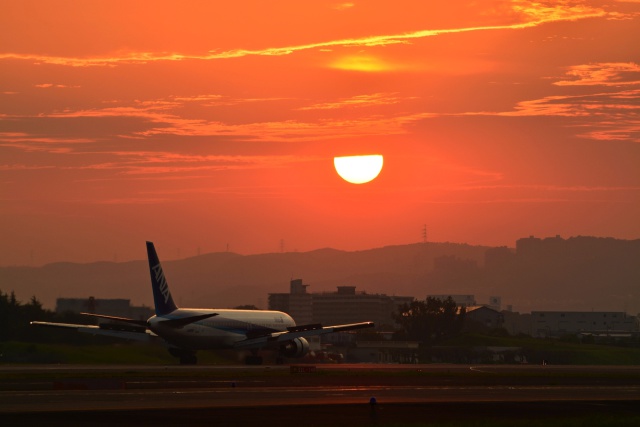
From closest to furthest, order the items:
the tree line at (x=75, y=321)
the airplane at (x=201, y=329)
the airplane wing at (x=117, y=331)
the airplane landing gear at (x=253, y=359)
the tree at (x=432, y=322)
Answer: the airplane at (x=201, y=329) < the airplane wing at (x=117, y=331) < the airplane landing gear at (x=253, y=359) < the tree line at (x=75, y=321) < the tree at (x=432, y=322)

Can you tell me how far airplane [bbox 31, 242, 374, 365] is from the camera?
93.5 metres

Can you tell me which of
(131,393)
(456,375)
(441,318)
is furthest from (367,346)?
(131,393)

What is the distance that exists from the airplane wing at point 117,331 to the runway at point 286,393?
17223 millimetres

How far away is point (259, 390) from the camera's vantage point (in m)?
57.5

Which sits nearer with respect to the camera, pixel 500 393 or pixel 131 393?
pixel 131 393

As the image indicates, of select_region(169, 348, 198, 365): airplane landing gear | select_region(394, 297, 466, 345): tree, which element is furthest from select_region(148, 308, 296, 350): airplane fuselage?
select_region(394, 297, 466, 345): tree

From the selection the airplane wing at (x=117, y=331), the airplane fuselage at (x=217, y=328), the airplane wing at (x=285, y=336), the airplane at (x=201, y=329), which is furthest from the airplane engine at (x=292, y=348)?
→ the airplane wing at (x=117, y=331)

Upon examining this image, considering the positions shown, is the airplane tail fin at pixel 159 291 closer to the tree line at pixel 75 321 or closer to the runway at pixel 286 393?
the tree line at pixel 75 321

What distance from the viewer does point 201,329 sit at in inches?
3750

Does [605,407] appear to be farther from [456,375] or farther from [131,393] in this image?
[456,375]

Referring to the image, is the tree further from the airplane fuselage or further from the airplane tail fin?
the airplane tail fin

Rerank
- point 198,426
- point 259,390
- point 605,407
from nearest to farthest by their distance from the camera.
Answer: point 198,426, point 605,407, point 259,390

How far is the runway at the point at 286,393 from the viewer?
44594 millimetres

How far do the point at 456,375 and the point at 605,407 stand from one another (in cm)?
2931
